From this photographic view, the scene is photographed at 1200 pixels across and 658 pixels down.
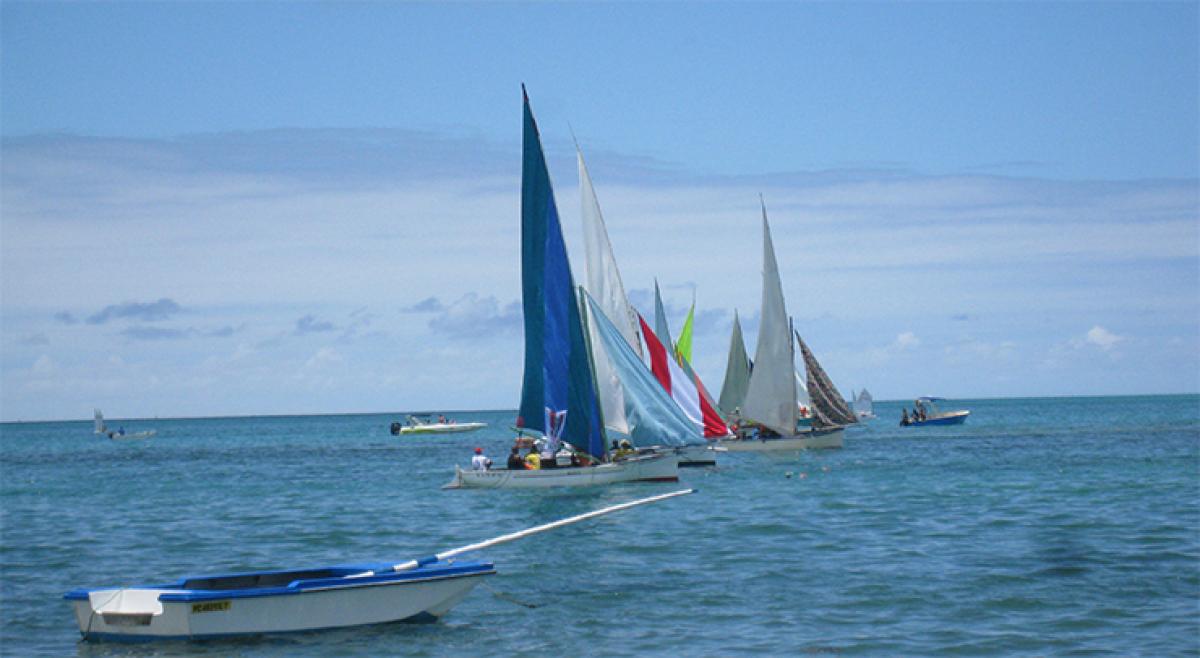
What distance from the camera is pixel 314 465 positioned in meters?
89.6

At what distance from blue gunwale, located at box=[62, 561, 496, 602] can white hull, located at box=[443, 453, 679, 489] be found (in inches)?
926

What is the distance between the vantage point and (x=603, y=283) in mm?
54719

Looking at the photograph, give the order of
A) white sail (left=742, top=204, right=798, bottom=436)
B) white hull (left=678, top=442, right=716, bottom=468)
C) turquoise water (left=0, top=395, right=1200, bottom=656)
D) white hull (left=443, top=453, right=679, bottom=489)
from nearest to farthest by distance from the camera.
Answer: turquoise water (left=0, top=395, right=1200, bottom=656), white hull (left=443, top=453, right=679, bottom=489), white hull (left=678, top=442, right=716, bottom=468), white sail (left=742, top=204, right=798, bottom=436)

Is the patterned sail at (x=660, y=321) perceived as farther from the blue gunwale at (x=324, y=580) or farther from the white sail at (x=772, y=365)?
the blue gunwale at (x=324, y=580)

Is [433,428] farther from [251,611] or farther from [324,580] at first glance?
[251,611]

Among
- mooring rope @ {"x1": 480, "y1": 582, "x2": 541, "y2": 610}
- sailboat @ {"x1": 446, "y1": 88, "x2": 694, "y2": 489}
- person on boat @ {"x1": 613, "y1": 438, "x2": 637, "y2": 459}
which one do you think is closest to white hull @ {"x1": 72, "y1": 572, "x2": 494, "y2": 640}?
mooring rope @ {"x1": 480, "y1": 582, "x2": 541, "y2": 610}

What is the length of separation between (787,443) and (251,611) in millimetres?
55944

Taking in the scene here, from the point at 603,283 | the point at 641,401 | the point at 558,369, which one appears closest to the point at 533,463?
the point at 558,369

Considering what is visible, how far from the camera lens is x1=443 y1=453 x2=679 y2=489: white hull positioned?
155 feet

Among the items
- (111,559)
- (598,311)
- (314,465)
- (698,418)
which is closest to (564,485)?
(598,311)

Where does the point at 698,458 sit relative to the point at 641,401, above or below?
below

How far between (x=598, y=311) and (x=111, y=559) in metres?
21.9

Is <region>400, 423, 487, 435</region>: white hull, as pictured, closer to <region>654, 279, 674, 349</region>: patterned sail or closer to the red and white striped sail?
<region>654, 279, 674, 349</region>: patterned sail

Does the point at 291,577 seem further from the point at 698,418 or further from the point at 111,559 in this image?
the point at 698,418
